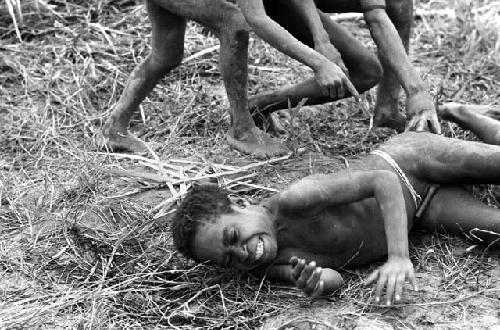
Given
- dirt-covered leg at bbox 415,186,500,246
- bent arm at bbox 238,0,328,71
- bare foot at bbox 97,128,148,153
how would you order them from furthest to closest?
bare foot at bbox 97,128,148,153 < bent arm at bbox 238,0,328,71 < dirt-covered leg at bbox 415,186,500,246

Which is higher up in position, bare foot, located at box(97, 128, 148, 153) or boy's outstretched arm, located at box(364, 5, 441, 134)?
boy's outstretched arm, located at box(364, 5, 441, 134)

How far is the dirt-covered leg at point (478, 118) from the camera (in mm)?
3924

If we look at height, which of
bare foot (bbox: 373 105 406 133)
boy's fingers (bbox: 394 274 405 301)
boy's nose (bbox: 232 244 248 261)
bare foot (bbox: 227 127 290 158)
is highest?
boy's fingers (bbox: 394 274 405 301)

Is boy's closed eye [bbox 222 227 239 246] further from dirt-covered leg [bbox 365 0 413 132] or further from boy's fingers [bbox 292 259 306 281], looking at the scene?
dirt-covered leg [bbox 365 0 413 132]

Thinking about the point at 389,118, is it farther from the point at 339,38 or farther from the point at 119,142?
the point at 119,142

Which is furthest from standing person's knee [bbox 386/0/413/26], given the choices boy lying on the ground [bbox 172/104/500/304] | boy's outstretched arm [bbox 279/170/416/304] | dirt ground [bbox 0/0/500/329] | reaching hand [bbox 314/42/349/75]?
boy's outstretched arm [bbox 279/170/416/304]

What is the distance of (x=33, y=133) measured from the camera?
506 centimetres

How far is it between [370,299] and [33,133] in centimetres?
248

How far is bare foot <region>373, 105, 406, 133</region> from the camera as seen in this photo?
15.1 ft

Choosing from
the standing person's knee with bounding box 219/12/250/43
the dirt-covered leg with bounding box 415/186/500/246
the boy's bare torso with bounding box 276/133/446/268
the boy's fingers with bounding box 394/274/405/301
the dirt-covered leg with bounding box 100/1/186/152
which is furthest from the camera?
the dirt-covered leg with bounding box 100/1/186/152

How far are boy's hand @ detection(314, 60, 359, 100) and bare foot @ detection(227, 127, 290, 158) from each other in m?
0.76

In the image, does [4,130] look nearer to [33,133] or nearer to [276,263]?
[33,133]

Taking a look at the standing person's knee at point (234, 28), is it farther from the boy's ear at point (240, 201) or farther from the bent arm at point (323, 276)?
the bent arm at point (323, 276)

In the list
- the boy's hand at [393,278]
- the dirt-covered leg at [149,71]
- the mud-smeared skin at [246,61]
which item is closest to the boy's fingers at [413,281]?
the boy's hand at [393,278]
